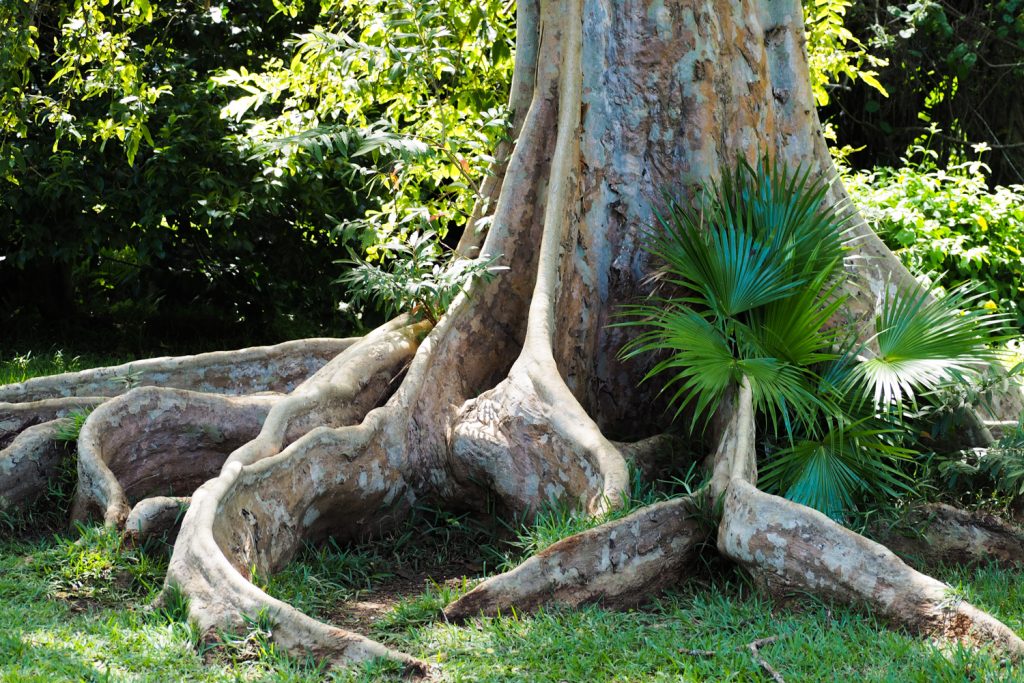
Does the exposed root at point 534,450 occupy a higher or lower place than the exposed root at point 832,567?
higher

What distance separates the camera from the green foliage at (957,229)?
33.6ft

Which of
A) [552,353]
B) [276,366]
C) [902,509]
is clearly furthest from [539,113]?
[902,509]

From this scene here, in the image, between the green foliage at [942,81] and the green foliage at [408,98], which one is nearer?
the green foliage at [408,98]

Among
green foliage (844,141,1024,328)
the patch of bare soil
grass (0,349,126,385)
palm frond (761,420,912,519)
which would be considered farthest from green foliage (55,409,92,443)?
green foliage (844,141,1024,328)

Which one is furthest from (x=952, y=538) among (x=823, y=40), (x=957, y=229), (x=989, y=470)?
(x=957, y=229)

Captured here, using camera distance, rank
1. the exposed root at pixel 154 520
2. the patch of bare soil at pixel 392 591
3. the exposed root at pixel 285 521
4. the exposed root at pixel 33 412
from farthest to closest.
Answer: the exposed root at pixel 33 412
the exposed root at pixel 154 520
the patch of bare soil at pixel 392 591
the exposed root at pixel 285 521

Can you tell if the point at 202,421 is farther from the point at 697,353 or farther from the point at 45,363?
the point at 45,363

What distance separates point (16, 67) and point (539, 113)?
3677 millimetres

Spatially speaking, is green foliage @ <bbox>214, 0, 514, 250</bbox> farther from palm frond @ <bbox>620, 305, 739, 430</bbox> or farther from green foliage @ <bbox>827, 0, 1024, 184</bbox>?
green foliage @ <bbox>827, 0, 1024, 184</bbox>

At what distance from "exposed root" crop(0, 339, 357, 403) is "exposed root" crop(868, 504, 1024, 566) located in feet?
12.2

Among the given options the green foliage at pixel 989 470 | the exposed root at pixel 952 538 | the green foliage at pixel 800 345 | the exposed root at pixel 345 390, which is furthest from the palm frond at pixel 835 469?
the exposed root at pixel 345 390

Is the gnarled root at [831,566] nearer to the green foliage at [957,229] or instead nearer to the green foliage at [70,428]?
the green foliage at [70,428]

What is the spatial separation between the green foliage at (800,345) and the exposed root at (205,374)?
2.65 meters

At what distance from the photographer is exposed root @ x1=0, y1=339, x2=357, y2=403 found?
7.27 m
